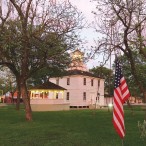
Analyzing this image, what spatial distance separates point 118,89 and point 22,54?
65.8 feet

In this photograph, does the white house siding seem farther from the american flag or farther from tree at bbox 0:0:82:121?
Result: the american flag

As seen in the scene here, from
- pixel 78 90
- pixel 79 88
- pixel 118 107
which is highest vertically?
pixel 79 88

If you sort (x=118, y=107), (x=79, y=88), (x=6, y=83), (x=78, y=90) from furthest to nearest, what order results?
(x=6, y=83), (x=79, y=88), (x=78, y=90), (x=118, y=107)

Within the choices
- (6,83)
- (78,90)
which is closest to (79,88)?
(78,90)

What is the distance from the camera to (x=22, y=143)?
18328 millimetres

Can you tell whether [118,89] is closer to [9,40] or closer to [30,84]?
[9,40]

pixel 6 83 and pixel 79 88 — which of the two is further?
pixel 6 83

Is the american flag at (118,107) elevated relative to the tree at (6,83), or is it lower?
lower

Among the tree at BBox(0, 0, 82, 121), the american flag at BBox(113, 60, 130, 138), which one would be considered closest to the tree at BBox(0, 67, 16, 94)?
the tree at BBox(0, 0, 82, 121)

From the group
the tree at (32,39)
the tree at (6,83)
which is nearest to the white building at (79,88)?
the tree at (6,83)

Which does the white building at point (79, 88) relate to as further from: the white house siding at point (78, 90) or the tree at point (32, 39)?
the tree at point (32, 39)

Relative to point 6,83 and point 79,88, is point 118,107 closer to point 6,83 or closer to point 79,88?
point 79,88

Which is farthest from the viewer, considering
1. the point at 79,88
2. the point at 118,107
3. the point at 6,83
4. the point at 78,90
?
the point at 6,83

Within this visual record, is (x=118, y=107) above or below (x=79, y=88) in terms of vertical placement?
below
